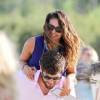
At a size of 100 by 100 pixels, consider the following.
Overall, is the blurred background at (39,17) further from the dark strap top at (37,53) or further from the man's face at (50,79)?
the man's face at (50,79)

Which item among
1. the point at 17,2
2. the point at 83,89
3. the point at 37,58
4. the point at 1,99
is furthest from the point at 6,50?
the point at 17,2

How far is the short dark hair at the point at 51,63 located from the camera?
4.43 metres

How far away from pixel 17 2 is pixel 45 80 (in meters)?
34.1

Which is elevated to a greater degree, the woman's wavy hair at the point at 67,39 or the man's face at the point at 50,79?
the woman's wavy hair at the point at 67,39

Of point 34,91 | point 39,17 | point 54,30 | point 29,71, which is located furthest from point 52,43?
point 39,17

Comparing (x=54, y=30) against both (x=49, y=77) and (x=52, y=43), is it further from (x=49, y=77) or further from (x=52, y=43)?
(x=49, y=77)

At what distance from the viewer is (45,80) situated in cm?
450

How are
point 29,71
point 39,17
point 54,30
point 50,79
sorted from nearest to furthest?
point 50,79, point 29,71, point 54,30, point 39,17

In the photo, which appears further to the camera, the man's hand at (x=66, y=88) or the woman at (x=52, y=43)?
the woman at (x=52, y=43)

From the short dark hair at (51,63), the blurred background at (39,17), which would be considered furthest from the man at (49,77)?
the blurred background at (39,17)

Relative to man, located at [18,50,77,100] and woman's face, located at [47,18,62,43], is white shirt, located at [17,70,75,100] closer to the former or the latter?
man, located at [18,50,77,100]

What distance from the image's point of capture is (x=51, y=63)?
443 cm

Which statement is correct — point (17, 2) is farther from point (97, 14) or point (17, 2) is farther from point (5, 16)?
point (97, 14)

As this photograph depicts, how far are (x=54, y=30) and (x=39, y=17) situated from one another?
85.8 feet
